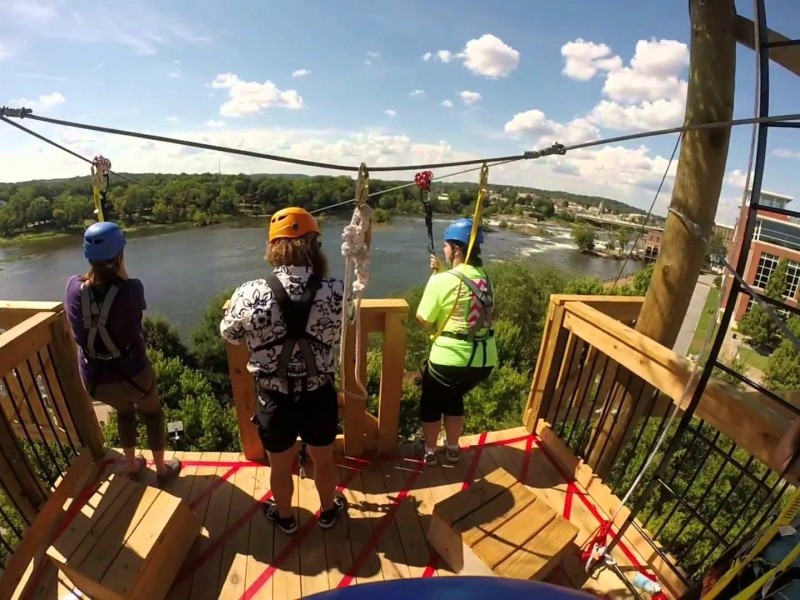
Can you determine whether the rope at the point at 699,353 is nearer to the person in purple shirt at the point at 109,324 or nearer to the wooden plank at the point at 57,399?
the person in purple shirt at the point at 109,324

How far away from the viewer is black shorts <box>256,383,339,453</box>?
2.06 meters

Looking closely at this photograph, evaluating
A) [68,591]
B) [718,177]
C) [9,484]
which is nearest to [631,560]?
[718,177]

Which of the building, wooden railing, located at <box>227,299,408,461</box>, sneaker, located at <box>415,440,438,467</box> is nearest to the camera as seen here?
the building

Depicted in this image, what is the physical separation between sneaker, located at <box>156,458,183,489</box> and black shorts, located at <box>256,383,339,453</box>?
103 centimetres

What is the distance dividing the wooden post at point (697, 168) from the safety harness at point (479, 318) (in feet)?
2.73

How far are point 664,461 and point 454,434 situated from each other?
4.04 feet

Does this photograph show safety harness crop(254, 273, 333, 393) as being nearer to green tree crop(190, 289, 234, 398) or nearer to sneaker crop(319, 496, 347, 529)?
sneaker crop(319, 496, 347, 529)

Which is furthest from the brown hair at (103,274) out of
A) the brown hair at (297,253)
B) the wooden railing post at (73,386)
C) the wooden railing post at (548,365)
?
the wooden railing post at (548,365)

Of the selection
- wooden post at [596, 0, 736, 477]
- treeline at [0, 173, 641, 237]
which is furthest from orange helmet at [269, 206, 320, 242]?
treeline at [0, 173, 641, 237]

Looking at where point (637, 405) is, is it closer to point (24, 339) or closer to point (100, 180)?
point (100, 180)

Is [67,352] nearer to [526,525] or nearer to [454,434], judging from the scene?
[454,434]

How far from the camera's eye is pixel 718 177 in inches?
83.4

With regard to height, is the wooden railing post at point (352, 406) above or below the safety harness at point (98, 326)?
below

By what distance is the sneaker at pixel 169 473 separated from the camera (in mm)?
2738
